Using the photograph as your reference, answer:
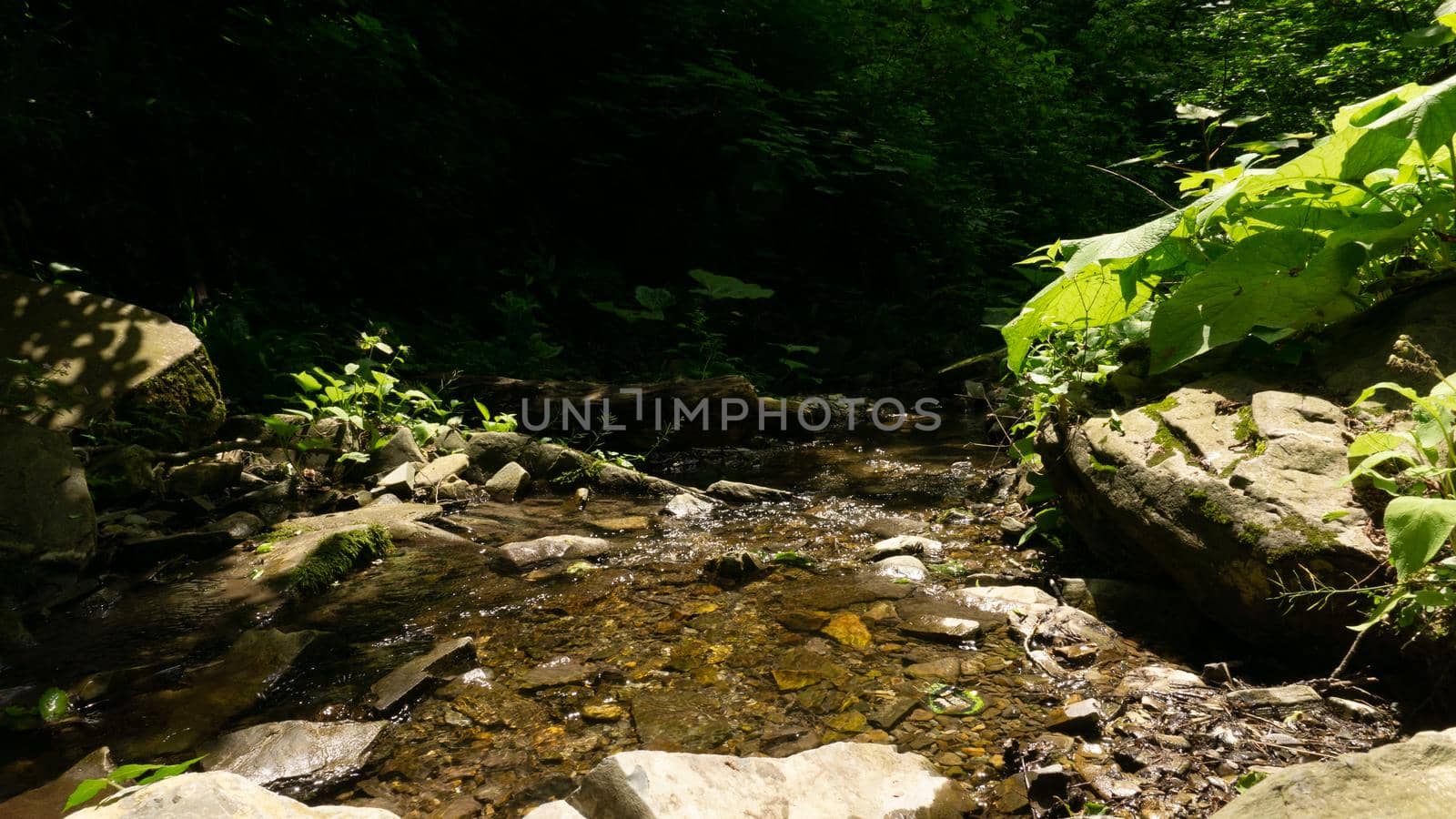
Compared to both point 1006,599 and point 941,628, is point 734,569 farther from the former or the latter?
point 1006,599

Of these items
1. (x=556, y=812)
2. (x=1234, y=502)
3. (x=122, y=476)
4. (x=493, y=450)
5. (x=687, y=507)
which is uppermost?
(x=1234, y=502)

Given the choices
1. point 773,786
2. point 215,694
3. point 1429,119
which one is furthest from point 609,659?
point 1429,119

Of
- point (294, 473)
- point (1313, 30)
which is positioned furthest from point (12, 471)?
point (1313, 30)

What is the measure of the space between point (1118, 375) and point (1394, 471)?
1.34 m

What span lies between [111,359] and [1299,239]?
233 inches

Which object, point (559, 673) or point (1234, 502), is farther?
point (559, 673)

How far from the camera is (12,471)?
338 centimetres

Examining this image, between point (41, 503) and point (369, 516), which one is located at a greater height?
point (41, 503)


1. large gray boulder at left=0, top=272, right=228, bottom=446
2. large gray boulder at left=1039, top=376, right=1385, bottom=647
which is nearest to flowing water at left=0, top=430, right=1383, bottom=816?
large gray boulder at left=1039, top=376, right=1385, bottom=647

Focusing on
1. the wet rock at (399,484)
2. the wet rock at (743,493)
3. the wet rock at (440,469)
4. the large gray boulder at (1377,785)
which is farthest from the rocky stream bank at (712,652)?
the wet rock at (743,493)

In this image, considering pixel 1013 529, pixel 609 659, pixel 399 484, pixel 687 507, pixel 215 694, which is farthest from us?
pixel 687 507

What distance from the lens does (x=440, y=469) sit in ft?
17.3

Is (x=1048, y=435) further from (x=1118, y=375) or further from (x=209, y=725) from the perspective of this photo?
(x=209, y=725)

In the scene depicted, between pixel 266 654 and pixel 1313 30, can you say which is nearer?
pixel 266 654
